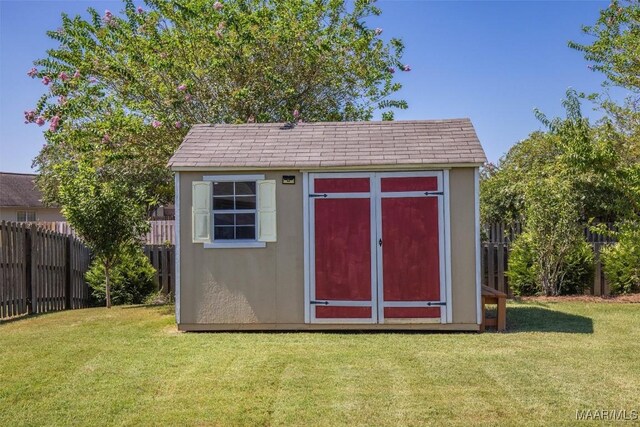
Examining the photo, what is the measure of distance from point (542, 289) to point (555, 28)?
22.5 ft

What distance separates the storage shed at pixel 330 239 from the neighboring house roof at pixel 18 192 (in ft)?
92.4

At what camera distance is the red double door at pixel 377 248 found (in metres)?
7.55

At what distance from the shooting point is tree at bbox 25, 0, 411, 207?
11.6 metres

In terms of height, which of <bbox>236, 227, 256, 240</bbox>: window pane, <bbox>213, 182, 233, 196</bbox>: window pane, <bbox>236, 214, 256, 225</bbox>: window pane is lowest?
<bbox>236, 227, 256, 240</bbox>: window pane

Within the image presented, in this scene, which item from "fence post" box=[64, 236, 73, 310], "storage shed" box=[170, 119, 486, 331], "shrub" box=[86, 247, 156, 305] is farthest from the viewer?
"shrub" box=[86, 247, 156, 305]

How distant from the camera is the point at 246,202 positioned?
776 centimetres

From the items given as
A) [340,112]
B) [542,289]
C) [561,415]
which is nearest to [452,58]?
[340,112]

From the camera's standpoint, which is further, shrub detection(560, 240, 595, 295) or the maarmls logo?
shrub detection(560, 240, 595, 295)

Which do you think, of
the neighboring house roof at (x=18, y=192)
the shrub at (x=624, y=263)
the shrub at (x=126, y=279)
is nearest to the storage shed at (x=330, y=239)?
the shrub at (x=126, y=279)

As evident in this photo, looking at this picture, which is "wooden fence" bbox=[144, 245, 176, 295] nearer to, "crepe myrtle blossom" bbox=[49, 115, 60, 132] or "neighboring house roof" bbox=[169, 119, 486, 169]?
"crepe myrtle blossom" bbox=[49, 115, 60, 132]

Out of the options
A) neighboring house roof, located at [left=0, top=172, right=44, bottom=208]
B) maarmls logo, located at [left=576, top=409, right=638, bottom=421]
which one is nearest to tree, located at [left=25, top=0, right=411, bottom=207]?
maarmls logo, located at [left=576, top=409, right=638, bottom=421]

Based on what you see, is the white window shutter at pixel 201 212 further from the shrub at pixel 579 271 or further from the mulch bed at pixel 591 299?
the shrub at pixel 579 271

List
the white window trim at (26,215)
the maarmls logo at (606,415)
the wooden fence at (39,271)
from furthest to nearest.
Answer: the white window trim at (26,215), the wooden fence at (39,271), the maarmls logo at (606,415)

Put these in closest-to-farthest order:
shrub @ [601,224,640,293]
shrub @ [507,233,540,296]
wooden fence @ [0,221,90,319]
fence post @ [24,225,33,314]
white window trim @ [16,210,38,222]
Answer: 1. wooden fence @ [0,221,90,319]
2. fence post @ [24,225,33,314]
3. shrub @ [601,224,640,293]
4. shrub @ [507,233,540,296]
5. white window trim @ [16,210,38,222]
